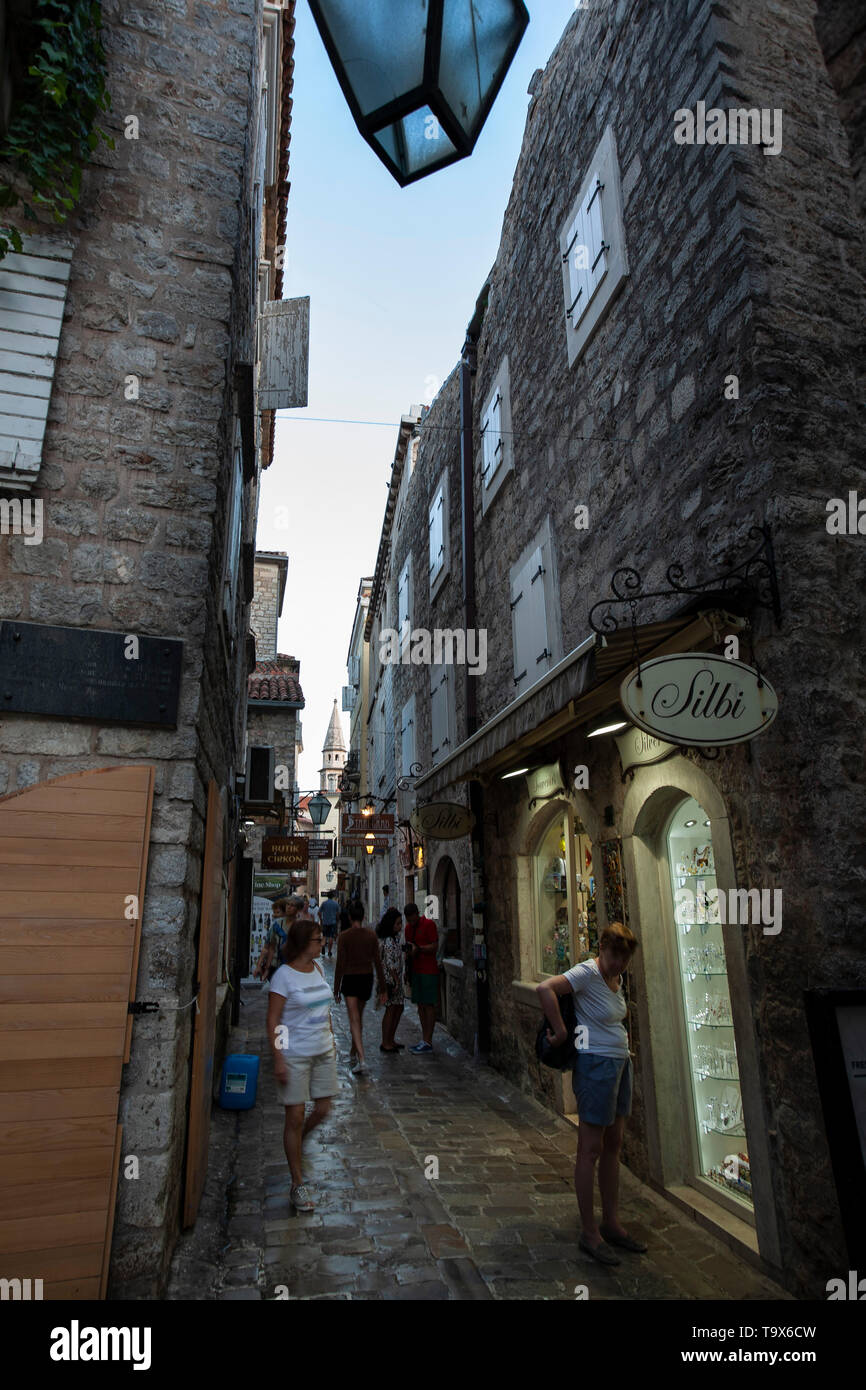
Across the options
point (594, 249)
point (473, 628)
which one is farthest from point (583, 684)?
point (473, 628)

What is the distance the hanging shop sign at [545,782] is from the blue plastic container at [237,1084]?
10.7 ft

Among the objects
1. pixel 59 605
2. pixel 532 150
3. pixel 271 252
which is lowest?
pixel 59 605

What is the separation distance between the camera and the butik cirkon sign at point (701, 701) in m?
3.22

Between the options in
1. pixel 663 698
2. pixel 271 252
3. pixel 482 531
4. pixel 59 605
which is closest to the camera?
pixel 663 698

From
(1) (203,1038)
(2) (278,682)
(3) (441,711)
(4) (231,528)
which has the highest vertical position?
(2) (278,682)

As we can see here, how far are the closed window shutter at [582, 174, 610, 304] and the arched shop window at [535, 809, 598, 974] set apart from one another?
426 centimetres

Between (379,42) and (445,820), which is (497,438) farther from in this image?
(379,42)

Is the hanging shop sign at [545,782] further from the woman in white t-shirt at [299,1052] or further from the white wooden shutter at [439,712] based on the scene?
the white wooden shutter at [439,712]

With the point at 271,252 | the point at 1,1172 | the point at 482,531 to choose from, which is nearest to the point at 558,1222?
the point at 1,1172

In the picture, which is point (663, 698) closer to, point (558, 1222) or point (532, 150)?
point (558, 1222)

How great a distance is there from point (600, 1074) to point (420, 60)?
12.7 ft

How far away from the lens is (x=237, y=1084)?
618 centimetres

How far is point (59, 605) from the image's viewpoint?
11.7ft

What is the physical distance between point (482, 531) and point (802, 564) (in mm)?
6055
